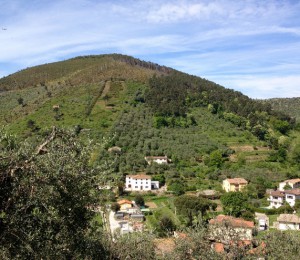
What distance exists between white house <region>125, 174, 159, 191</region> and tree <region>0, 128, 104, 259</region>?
1985 inches

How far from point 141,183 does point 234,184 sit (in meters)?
15.0

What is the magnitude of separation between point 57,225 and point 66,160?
5.17 ft

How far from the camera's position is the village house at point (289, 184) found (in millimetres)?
57688

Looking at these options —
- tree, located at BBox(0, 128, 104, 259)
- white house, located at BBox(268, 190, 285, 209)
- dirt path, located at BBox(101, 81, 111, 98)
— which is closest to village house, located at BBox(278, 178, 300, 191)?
white house, located at BBox(268, 190, 285, 209)

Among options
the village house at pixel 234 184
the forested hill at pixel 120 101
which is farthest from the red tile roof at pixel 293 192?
the forested hill at pixel 120 101

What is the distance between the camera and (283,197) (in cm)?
5325

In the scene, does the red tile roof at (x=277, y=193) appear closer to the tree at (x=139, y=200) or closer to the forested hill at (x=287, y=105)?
the tree at (x=139, y=200)

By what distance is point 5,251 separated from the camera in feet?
25.1

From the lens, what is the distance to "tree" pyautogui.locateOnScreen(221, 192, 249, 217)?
4441 centimetres

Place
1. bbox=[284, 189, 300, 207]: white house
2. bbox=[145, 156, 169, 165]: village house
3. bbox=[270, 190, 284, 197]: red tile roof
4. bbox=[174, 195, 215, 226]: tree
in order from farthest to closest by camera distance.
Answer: bbox=[145, 156, 169, 165]: village house < bbox=[284, 189, 300, 207]: white house < bbox=[270, 190, 284, 197]: red tile roof < bbox=[174, 195, 215, 226]: tree

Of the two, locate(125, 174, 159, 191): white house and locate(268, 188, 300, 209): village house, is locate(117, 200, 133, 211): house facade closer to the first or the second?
locate(125, 174, 159, 191): white house

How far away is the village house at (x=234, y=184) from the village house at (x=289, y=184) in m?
6.04

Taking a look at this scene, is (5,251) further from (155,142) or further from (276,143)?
(276,143)

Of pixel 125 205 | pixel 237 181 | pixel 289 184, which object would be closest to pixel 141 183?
pixel 125 205
